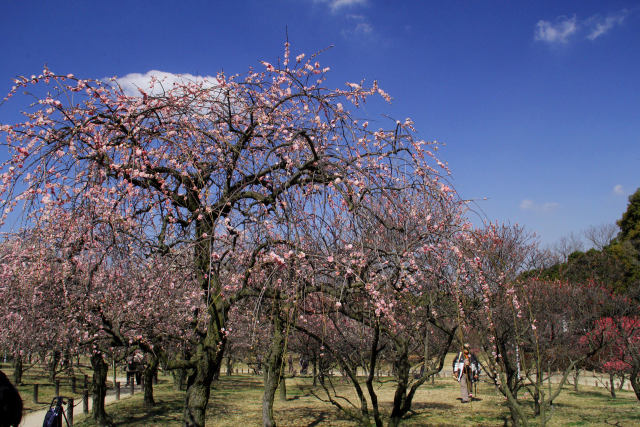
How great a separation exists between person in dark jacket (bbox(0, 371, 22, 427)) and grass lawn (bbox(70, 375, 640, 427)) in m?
10.6

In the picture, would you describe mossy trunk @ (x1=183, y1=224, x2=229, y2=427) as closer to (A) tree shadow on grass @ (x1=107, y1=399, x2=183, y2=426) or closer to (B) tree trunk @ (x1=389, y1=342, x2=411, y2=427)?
(B) tree trunk @ (x1=389, y1=342, x2=411, y2=427)

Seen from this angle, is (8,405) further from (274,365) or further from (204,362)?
(274,365)

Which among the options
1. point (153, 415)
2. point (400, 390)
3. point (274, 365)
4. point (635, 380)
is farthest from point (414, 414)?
point (400, 390)

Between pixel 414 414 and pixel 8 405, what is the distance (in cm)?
1464

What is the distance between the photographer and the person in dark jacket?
219cm

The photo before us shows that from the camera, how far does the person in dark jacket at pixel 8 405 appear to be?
2191 mm

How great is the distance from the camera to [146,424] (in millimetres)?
13234

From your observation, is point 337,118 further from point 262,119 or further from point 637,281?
point 637,281

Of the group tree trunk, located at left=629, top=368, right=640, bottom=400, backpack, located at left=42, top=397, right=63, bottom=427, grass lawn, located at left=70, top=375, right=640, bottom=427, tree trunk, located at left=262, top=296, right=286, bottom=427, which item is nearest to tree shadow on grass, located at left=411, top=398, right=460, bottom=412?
grass lawn, located at left=70, top=375, right=640, bottom=427

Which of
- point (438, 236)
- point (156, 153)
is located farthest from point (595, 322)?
point (156, 153)

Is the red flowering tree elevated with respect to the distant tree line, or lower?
lower

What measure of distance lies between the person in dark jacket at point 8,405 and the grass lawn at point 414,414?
10.6 m

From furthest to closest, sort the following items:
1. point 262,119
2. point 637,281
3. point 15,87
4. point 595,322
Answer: point 637,281 < point 595,322 < point 262,119 < point 15,87

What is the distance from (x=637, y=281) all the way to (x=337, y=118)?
27.3 metres
